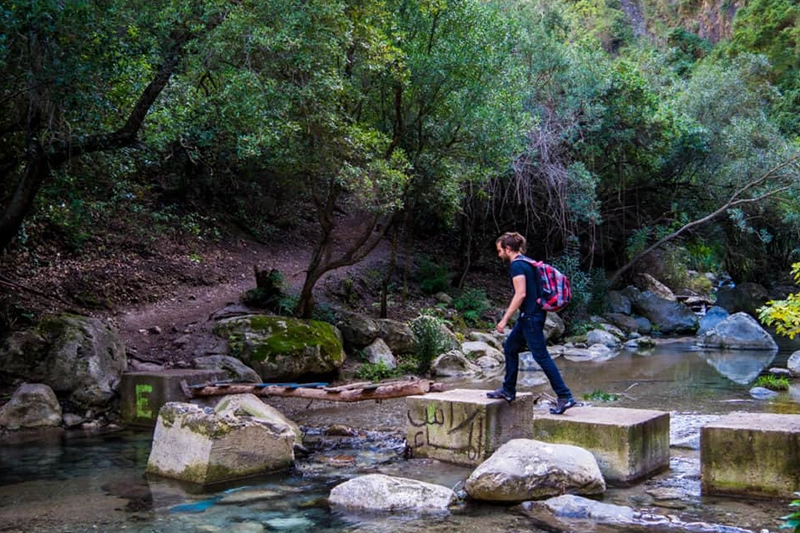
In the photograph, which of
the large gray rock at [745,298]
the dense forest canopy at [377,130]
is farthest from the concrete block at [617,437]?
the large gray rock at [745,298]

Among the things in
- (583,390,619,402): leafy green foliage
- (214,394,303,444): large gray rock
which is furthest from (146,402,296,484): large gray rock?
(583,390,619,402): leafy green foliage

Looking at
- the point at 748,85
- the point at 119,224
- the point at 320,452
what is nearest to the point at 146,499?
the point at 320,452

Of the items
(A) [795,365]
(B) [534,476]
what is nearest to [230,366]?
(B) [534,476]

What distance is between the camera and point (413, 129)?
14453mm

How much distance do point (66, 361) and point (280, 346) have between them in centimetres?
325

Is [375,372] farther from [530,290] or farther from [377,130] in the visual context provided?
[530,290]

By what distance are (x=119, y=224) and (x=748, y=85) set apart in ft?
81.0

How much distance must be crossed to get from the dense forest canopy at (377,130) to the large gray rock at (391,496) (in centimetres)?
540

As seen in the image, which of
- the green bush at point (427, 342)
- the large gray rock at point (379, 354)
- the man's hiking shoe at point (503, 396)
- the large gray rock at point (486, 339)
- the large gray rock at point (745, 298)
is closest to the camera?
the man's hiking shoe at point (503, 396)

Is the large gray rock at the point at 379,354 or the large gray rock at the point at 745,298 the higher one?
the large gray rock at the point at 745,298

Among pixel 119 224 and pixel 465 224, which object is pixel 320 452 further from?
pixel 465 224

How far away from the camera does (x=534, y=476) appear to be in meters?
5.43

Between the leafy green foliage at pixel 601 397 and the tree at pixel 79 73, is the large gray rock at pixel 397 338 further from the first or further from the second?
the tree at pixel 79 73

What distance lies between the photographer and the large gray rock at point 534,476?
539cm
